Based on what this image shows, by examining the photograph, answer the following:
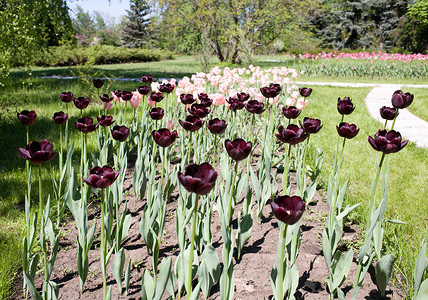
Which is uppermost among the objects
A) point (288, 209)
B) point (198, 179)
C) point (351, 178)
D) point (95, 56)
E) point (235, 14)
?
point (235, 14)

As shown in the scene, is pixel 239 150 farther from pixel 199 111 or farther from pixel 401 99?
pixel 401 99

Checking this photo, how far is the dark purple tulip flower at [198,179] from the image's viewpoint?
1.05 meters

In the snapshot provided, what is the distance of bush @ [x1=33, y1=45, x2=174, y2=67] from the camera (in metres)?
19.4

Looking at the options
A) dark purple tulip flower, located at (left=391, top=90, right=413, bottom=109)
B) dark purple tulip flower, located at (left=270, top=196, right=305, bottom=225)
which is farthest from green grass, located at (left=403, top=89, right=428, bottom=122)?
dark purple tulip flower, located at (left=270, top=196, right=305, bottom=225)

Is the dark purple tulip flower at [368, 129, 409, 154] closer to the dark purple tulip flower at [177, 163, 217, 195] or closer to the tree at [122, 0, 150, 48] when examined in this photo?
the dark purple tulip flower at [177, 163, 217, 195]

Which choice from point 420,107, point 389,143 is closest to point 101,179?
point 389,143

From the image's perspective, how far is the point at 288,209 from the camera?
1117 millimetres

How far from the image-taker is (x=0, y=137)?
165 inches

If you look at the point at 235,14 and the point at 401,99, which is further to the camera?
the point at 235,14

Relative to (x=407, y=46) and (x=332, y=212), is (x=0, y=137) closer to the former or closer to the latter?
(x=332, y=212)

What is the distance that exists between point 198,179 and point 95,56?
2022 centimetres

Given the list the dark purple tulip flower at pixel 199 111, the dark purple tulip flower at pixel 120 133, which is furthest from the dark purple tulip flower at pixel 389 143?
the dark purple tulip flower at pixel 120 133

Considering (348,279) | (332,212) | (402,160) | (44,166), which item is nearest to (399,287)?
(348,279)

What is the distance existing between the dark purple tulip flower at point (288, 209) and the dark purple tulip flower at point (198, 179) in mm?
210
